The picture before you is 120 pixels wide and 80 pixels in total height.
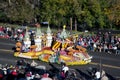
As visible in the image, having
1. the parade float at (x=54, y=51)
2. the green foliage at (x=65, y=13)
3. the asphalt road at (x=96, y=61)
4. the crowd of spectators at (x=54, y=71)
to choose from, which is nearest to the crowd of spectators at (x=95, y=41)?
the crowd of spectators at (x=54, y=71)

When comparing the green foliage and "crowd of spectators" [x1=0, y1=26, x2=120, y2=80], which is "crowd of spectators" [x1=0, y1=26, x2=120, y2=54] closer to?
"crowd of spectators" [x1=0, y1=26, x2=120, y2=80]

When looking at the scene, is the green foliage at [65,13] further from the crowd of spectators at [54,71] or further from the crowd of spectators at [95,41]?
the crowd of spectators at [95,41]

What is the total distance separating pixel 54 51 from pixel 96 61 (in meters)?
4.73

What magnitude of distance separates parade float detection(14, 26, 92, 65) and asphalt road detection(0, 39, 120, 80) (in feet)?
2.67

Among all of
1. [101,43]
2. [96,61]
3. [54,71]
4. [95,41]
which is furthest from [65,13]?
[54,71]

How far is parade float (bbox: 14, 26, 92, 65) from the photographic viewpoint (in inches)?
2016

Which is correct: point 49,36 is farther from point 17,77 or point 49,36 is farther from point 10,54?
point 17,77

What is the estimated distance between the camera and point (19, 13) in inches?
2889

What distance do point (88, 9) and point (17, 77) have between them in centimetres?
3312

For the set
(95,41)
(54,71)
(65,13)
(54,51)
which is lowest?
(54,71)

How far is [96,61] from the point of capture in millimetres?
52781

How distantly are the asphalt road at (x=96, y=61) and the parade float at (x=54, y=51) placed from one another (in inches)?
32.0

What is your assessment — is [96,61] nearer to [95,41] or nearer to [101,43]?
[101,43]

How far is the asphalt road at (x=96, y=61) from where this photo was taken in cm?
4881
